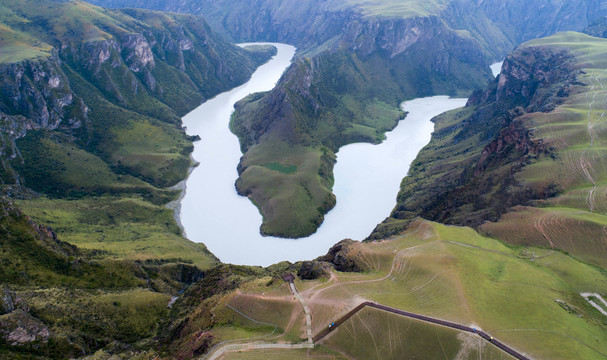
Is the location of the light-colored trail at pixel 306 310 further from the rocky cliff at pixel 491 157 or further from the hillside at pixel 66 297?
the rocky cliff at pixel 491 157

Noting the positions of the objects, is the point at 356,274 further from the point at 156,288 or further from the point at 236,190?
the point at 236,190

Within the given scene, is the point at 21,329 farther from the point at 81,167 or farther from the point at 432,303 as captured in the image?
the point at 81,167

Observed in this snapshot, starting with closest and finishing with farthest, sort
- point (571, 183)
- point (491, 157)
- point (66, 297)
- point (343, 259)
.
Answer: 1. point (66, 297)
2. point (343, 259)
3. point (571, 183)
4. point (491, 157)

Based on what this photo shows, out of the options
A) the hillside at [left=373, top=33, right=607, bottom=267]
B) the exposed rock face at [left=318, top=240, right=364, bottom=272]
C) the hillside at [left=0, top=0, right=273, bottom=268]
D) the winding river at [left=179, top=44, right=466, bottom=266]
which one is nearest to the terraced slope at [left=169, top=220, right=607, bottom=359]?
the exposed rock face at [left=318, top=240, right=364, bottom=272]

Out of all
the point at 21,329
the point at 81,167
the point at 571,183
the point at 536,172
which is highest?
the point at 81,167

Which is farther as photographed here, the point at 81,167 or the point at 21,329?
the point at 81,167

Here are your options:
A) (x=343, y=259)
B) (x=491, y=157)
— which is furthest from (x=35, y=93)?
(x=491, y=157)

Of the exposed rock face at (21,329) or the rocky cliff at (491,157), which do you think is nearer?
the exposed rock face at (21,329)

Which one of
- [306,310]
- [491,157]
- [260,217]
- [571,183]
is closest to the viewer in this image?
[306,310]

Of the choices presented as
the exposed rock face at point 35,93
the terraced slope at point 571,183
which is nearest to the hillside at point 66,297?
the terraced slope at point 571,183
